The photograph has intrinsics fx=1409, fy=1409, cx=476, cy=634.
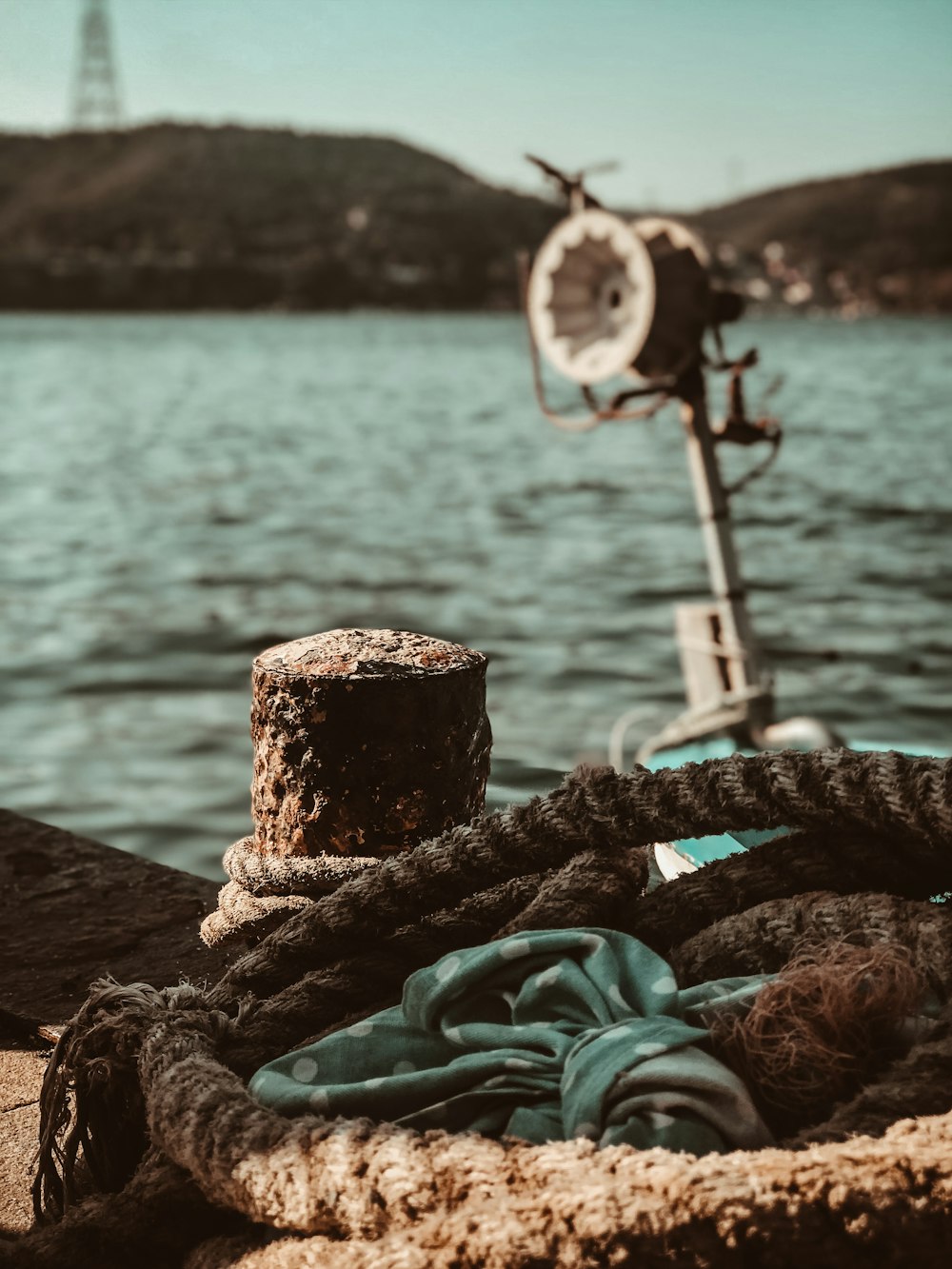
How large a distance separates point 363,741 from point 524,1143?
110 cm

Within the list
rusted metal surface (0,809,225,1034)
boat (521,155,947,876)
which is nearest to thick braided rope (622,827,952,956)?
rusted metal surface (0,809,225,1034)

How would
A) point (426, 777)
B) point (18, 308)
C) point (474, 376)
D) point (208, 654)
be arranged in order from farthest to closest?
point (18, 308) < point (474, 376) < point (208, 654) < point (426, 777)

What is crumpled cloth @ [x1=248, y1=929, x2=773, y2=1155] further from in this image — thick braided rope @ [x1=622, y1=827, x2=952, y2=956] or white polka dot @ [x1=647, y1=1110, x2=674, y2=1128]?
thick braided rope @ [x1=622, y1=827, x2=952, y2=956]

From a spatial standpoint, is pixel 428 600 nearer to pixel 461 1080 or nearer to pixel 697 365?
pixel 697 365

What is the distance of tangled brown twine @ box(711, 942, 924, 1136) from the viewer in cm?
185

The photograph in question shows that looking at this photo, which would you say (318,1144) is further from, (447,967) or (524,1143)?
(447,967)

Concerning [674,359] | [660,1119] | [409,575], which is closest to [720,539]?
[674,359]

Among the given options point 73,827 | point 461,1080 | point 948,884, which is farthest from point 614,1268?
point 73,827

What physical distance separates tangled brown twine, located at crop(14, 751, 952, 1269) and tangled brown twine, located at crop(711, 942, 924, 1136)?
4 centimetres

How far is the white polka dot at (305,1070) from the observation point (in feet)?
6.66

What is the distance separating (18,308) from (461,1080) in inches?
6488

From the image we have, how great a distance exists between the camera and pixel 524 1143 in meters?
1.72

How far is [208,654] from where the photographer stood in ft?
49.0

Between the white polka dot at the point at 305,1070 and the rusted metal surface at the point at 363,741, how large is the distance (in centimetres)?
73
